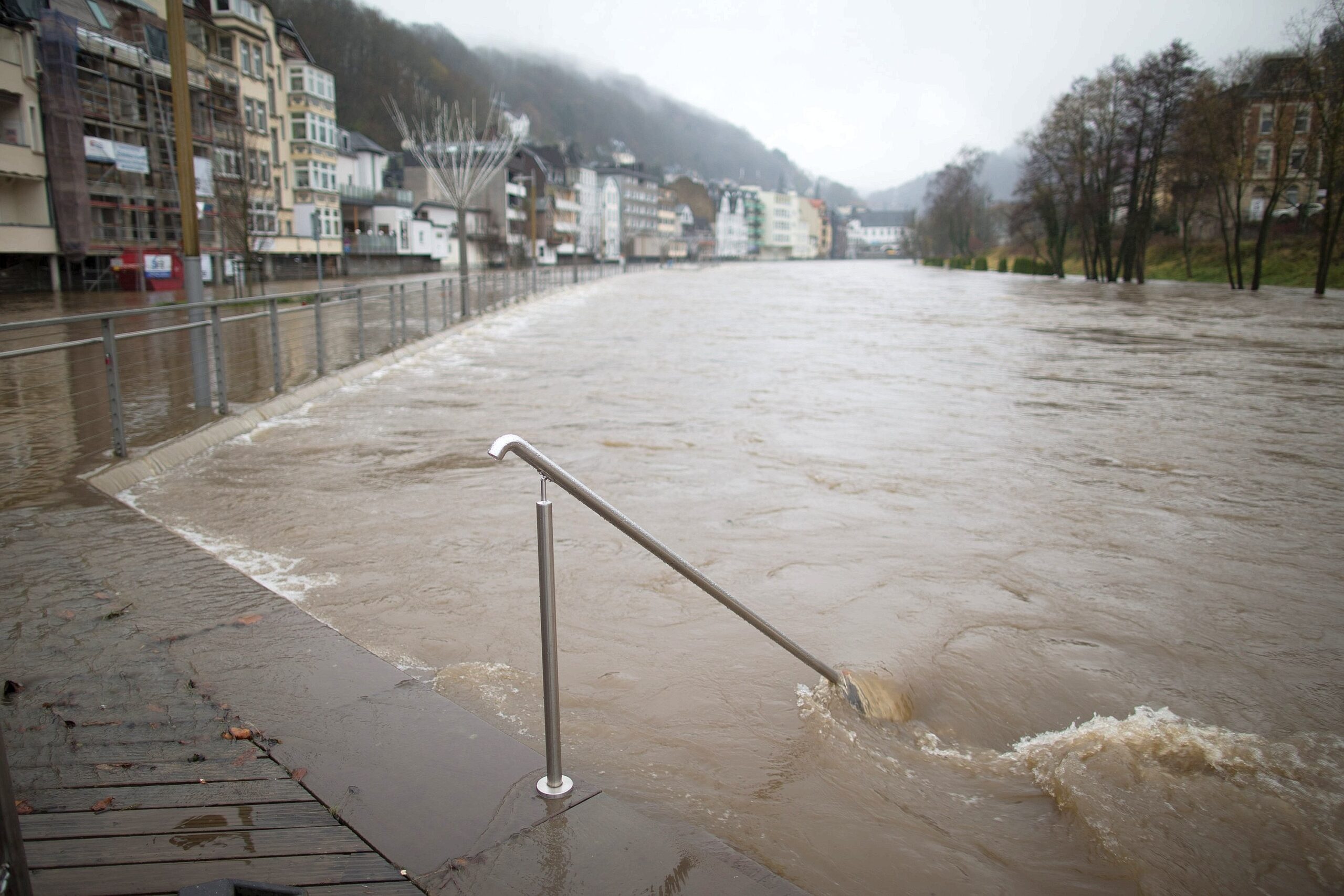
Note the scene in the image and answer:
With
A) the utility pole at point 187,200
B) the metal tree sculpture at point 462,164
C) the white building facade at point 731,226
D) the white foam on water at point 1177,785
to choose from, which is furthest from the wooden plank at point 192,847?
the white building facade at point 731,226

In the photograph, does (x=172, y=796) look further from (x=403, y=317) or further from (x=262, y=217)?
(x=262, y=217)

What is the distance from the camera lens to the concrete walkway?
2.32 meters

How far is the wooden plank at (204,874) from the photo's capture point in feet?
6.89

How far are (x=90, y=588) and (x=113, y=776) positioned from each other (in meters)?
1.91

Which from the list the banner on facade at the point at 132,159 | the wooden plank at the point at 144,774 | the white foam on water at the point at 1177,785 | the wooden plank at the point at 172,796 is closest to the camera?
the wooden plank at the point at 172,796

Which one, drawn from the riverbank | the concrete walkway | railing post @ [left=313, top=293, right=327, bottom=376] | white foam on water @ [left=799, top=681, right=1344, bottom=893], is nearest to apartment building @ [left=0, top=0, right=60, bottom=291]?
railing post @ [left=313, top=293, right=327, bottom=376]

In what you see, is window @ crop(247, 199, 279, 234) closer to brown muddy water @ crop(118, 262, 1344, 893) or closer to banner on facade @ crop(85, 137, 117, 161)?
banner on facade @ crop(85, 137, 117, 161)

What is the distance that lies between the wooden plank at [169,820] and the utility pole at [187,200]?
7137mm

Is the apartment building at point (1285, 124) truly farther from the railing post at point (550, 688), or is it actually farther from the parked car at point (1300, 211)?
the railing post at point (550, 688)

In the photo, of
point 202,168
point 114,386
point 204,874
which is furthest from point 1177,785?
point 202,168

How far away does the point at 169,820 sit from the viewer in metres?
2.39

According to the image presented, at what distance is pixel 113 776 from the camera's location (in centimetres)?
259

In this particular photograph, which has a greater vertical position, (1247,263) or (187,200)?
(187,200)

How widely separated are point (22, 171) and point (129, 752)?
14.3 m
